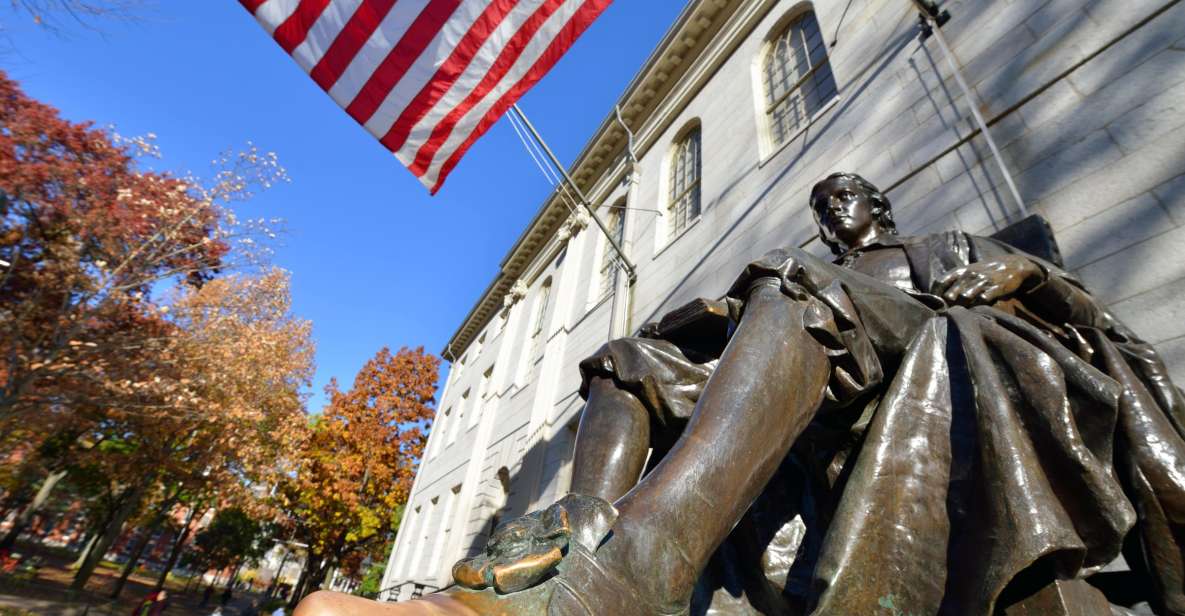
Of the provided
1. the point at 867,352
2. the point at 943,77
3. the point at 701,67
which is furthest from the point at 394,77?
the point at 701,67

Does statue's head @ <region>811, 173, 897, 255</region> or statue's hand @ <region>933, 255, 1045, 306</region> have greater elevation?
statue's head @ <region>811, 173, 897, 255</region>

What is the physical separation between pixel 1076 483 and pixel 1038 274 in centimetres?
103

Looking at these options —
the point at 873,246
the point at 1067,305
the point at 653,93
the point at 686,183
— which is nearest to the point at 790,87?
the point at 686,183

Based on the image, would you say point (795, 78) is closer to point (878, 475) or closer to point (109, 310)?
point (878, 475)

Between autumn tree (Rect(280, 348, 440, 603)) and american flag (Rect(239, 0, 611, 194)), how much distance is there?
17.1 metres

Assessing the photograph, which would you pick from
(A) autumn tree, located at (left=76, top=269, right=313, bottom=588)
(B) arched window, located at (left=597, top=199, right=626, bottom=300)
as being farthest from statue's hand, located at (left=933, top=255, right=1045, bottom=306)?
(A) autumn tree, located at (left=76, top=269, right=313, bottom=588)

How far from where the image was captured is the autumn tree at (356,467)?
19766 mm

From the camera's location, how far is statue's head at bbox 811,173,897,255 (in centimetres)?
287

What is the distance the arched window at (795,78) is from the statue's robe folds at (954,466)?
5602mm

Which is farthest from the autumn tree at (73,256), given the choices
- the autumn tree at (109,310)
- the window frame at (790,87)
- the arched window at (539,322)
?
the window frame at (790,87)

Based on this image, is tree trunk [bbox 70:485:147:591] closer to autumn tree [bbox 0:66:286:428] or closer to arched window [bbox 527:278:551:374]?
autumn tree [bbox 0:66:286:428]

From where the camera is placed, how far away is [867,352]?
58.9 inches

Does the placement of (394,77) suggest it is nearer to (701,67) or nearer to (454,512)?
(701,67)

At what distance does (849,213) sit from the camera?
2.88 metres
